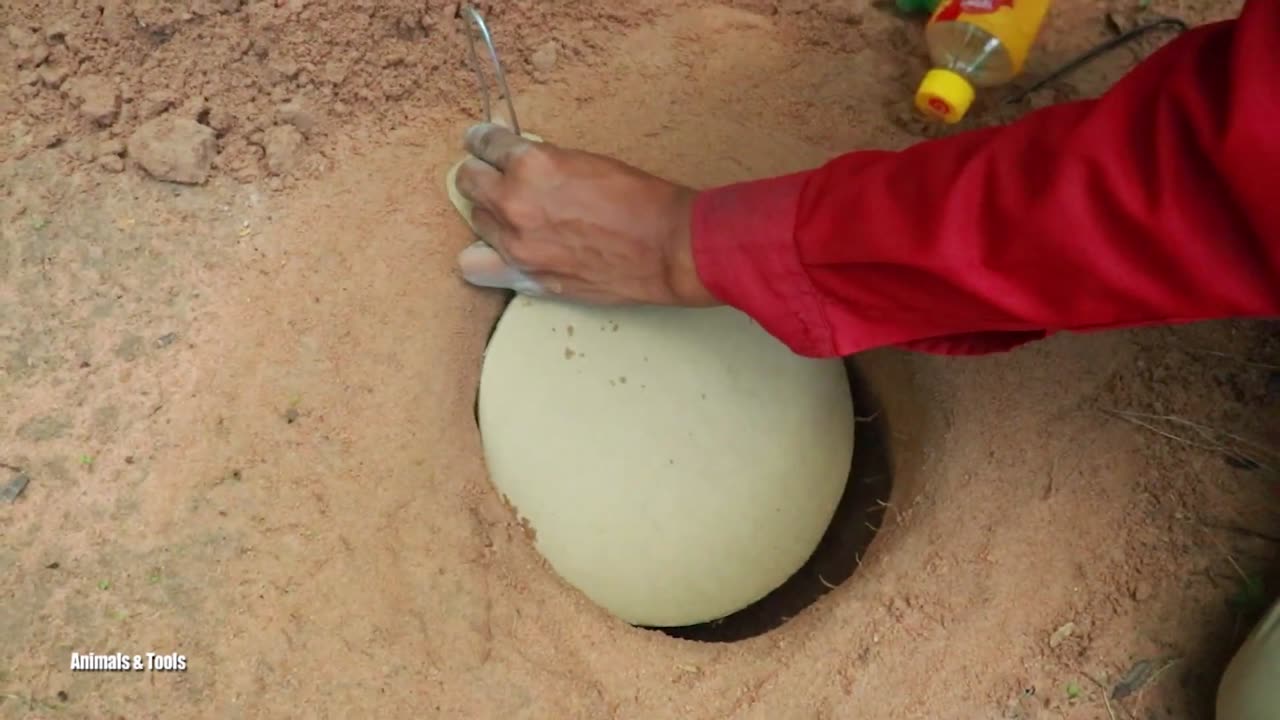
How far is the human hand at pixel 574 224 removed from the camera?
96 centimetres

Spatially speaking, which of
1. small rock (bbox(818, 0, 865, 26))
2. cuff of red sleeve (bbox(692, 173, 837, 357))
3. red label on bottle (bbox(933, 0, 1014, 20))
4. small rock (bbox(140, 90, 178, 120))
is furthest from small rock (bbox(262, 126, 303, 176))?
red label on bottle (bbox(933, 0, 1014, 20))

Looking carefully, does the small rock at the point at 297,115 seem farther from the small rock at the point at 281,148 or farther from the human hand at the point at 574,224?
the human hand at the point at 574,224

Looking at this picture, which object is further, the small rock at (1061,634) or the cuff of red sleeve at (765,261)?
the small rock at (1061,634)

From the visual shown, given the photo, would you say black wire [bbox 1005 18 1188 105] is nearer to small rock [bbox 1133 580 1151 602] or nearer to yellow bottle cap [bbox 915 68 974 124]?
yellow bottle cap [bbox 915 68 974 124]

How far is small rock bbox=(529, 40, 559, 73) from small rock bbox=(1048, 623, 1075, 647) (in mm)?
835

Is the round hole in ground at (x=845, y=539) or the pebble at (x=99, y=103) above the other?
the pebble at (x=99, y=103)

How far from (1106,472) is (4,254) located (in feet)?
3.81

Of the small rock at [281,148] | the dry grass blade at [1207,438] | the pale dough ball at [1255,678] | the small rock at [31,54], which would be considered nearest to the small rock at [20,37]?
the small rock at [31,54]

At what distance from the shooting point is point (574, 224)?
995mm

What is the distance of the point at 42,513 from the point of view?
0.95 metres

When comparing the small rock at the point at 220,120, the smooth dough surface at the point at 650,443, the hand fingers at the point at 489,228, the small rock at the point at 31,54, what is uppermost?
the small rock at the point at 31,54

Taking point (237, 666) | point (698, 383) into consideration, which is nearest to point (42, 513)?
point (237, 666)

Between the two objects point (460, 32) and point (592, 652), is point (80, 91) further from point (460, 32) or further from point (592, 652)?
point (592, 652)

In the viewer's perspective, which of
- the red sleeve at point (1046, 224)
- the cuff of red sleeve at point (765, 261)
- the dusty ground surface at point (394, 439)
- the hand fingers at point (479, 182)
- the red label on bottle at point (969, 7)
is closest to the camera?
the red sleeve at point (1046, 224)
